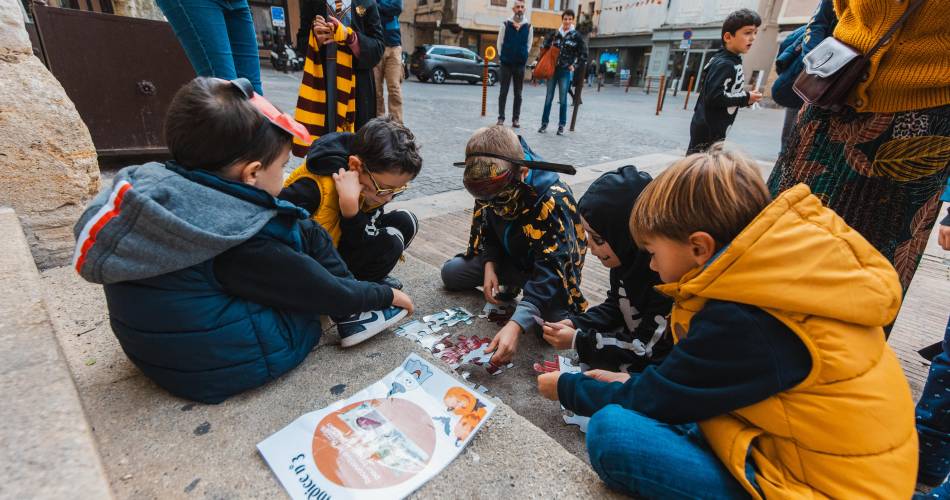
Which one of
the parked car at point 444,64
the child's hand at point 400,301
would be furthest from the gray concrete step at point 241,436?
the parked car at point 444,64

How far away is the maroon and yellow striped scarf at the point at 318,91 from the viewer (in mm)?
2957

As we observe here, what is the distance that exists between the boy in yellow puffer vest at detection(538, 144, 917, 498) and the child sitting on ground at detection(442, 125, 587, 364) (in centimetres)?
80

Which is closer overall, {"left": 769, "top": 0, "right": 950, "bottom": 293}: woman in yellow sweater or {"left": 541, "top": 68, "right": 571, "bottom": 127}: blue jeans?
{"left": 769, "top": 0, "right": 950, "bottom": 293}: woman in yellow sweater

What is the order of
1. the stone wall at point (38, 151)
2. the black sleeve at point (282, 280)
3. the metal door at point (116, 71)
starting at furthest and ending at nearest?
the metal door at point (116, 71), the stone wall at point (38, 151), the black sleeve at point (282, 280)

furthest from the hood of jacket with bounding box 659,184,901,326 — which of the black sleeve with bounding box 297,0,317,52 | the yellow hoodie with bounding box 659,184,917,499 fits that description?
the black sleeve with bounding box 297,0,317,52

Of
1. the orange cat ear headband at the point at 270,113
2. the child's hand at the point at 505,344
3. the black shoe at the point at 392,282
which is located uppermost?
the orange cat ear headband at the point at 270,113

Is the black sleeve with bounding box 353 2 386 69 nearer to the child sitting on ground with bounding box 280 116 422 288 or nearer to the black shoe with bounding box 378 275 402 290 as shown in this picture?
the child sitting on ground with bounding box 280 116 422 288

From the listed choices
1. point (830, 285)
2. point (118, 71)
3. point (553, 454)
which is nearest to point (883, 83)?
point (830, 285)

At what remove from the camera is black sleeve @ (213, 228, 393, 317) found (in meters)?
1.24

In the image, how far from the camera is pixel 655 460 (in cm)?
106

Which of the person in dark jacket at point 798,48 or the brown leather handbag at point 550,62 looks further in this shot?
the brown leather handbag at point 550,62

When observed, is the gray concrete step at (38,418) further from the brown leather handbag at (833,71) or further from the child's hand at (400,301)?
the brown leather handbag at (833,71)

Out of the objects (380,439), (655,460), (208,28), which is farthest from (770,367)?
(208,28)

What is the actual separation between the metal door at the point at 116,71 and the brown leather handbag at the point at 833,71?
434cm
